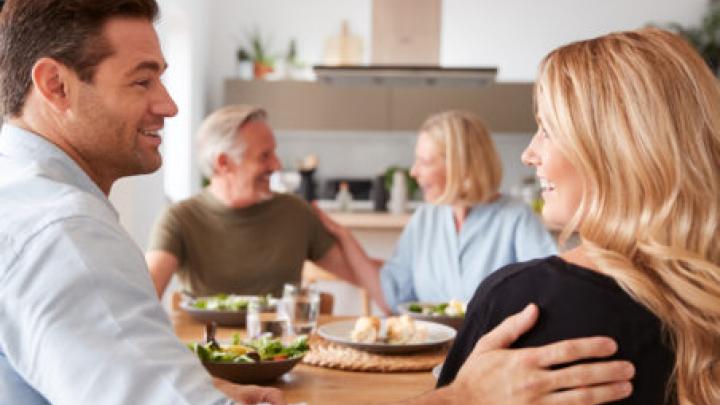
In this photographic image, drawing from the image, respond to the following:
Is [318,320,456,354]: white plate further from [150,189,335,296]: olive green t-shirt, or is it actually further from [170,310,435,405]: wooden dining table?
[150,189,335,296]: olive green t-shirt

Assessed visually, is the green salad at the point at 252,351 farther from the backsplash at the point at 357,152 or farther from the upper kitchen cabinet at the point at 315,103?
the backsplash at the point at 357,152

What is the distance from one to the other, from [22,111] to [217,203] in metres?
1.85

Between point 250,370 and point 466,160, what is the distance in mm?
1547

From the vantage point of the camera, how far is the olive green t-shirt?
3.18m

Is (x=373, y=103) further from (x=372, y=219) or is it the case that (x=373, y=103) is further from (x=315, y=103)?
(x=372, y=219)

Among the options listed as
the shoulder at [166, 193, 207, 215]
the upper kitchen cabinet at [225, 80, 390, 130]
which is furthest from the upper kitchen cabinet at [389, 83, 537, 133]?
the shoulder at [166, 193, 207, 215]

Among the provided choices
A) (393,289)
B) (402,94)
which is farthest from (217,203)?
(402,94)

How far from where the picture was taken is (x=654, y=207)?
1270 mm

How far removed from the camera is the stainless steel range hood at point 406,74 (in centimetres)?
520

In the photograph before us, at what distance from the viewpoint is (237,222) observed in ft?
10.7

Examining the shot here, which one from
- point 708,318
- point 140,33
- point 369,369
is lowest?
point 369,369

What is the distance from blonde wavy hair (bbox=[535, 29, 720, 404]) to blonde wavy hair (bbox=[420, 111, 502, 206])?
6.24 ft

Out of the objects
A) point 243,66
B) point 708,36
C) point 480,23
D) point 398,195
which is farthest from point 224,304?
point 708,36

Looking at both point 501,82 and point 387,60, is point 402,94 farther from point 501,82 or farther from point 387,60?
point 387,60
